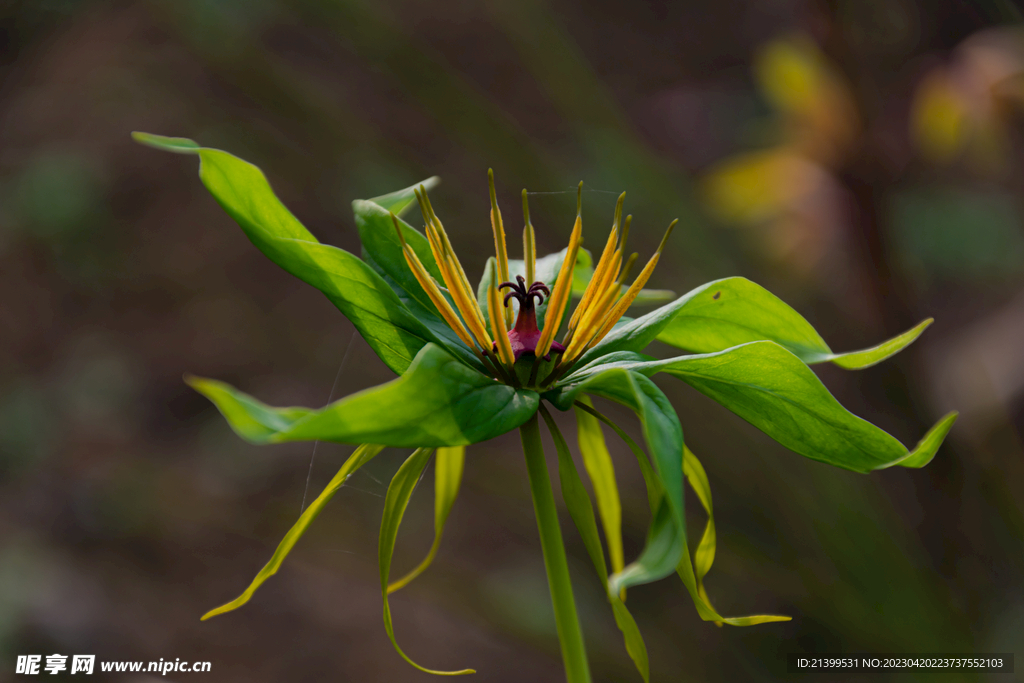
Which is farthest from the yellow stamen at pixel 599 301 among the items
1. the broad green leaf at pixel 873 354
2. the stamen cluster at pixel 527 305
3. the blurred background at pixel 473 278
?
the blurred background at pixel 473 278

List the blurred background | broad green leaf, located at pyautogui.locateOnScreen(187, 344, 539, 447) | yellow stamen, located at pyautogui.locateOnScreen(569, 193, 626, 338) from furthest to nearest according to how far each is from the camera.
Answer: the blurred background, yellow stamen, located at pyautogui.locateOnScreen(569, 193, 626, 338), broad green leaf, located at pyautogui.locateOnScreen(187, 344, 539, 447)

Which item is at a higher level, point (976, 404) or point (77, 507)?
point (976, 404)

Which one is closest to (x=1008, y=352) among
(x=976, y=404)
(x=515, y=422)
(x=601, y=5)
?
(x=976, y=404)

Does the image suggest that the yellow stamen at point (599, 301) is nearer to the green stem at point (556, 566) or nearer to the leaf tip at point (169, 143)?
the green stem at point (556, 566)

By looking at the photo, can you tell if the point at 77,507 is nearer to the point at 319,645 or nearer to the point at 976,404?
the point at 319,645

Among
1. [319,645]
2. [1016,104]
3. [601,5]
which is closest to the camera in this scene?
[1016,104]

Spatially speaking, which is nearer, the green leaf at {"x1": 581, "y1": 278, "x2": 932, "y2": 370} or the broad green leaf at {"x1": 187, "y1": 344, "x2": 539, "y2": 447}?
the broad green leaf at {"x1": 187, "y1": 344, "x2": 539, "y2": 447}

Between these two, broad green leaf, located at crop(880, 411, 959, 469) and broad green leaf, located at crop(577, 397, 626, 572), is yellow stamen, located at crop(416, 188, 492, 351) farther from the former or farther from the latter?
broad green leaf, located at crop(880, 411, 959, 469)

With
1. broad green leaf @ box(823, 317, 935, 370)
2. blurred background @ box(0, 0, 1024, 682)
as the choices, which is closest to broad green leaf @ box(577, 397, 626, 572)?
broad green leaf @ box(823, 317, 935, 370)

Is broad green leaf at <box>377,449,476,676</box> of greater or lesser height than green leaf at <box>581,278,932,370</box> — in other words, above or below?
below
